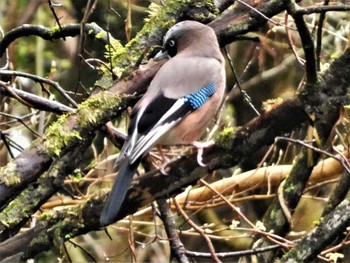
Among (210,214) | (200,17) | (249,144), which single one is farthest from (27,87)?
(249,144)

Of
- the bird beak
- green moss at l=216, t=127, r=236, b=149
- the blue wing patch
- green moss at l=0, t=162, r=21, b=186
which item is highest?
green moss at l=216, t=127, r=236, b=149

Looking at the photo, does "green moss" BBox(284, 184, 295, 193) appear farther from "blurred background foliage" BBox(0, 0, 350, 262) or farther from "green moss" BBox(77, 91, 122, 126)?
"blurred background foliage" BBox(0, 0, 350, 262)

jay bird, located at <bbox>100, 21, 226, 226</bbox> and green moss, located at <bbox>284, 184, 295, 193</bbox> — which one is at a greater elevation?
jay bird, located at <bbox>100, 21, 226, 226</bbox>

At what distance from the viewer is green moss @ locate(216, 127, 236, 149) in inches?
150

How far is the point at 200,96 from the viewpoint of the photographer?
→ 4.84 metres

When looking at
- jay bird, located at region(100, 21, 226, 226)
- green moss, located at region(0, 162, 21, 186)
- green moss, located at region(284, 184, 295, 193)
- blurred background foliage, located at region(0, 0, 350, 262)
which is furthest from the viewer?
blurred background foliage, located at region(0, 0, 350, 262)

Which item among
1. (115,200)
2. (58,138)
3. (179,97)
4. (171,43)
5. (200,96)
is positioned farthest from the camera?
(171,43)

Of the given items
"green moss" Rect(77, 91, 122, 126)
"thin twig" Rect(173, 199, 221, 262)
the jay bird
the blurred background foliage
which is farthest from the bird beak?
the blurred background foliage

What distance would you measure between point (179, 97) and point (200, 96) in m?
0.16

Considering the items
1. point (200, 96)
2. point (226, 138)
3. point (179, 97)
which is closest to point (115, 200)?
point (226, 138)

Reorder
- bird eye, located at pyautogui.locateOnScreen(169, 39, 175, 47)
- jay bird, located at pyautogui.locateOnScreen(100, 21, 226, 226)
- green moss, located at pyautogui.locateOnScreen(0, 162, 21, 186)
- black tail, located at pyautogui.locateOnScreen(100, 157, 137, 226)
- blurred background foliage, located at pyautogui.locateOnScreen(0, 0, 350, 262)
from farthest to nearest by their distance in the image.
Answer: blurred background foliage, located at pyautogui.locateOnScreen(0, 0, 350, 262) → bird eye, located at pyautogui.locateOnScreen(169, 39, 175, 47) → jay bird, located at pyautogui.locateOnScreen(100, 21, 226, 226) → green moss, located at pyautogui.locateOnScreen(0, 162, 21, 186) → black tail, located at pyautogui.locateOnScreen(100, 157, 137, 226)

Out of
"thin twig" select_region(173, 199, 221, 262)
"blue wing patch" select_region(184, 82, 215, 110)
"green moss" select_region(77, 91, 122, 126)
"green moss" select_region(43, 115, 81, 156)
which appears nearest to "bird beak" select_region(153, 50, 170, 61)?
"blue wing patch" select_region(184, 82, 215, 110)

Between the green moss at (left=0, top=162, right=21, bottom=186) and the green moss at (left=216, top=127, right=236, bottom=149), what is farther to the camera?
the green moss at (left=0, top=162, right=21, bottom=186)

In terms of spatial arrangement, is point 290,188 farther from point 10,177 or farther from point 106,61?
point 106,61
